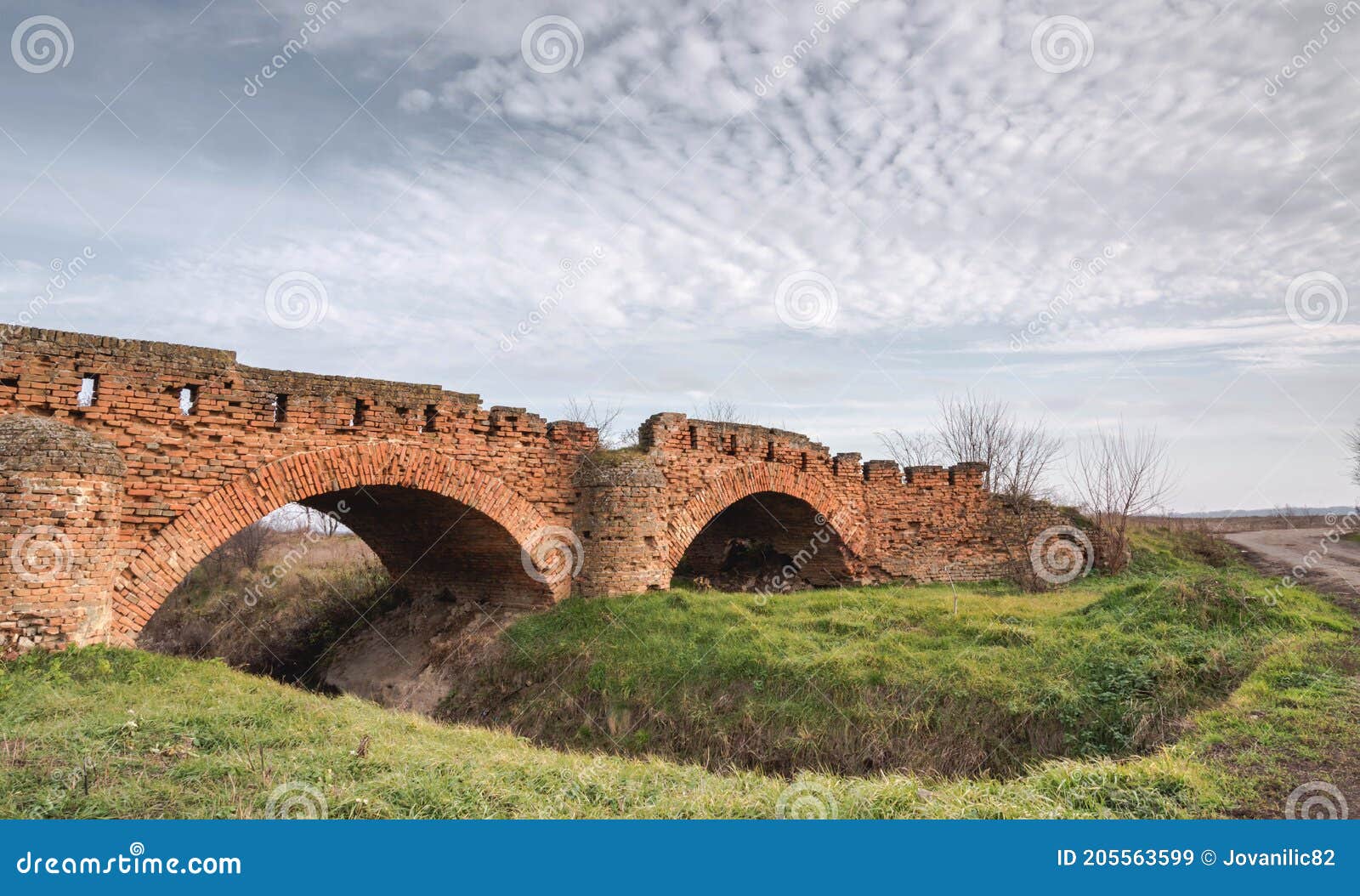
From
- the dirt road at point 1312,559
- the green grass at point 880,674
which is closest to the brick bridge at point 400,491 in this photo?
the green grass at point 880,674

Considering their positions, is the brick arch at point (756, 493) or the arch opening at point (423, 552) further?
the brick arch at point (756, 493)

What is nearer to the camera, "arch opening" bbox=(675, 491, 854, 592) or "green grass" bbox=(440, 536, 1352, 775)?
"green grass" bbox=(440, 536, 1352, 775)

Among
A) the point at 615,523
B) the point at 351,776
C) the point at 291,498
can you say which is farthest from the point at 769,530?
the point at 351,776

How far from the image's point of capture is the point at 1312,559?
50.8 ft

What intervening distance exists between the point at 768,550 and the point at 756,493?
120 inches

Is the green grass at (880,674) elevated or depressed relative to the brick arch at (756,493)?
depressed

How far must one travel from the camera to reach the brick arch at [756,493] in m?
12.9

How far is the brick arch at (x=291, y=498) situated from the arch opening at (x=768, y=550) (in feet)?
15.2

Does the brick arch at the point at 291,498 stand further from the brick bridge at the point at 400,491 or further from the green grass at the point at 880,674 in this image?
the green grass at the point at 880,674

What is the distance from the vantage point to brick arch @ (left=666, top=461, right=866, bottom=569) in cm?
1288

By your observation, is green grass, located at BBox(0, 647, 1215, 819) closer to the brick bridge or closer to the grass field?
the grass field

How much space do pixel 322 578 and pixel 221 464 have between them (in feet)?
32.1

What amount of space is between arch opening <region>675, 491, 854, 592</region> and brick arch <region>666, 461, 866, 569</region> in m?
0.17

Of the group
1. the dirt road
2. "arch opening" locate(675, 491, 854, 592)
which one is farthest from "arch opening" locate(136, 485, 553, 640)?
the dirt road
